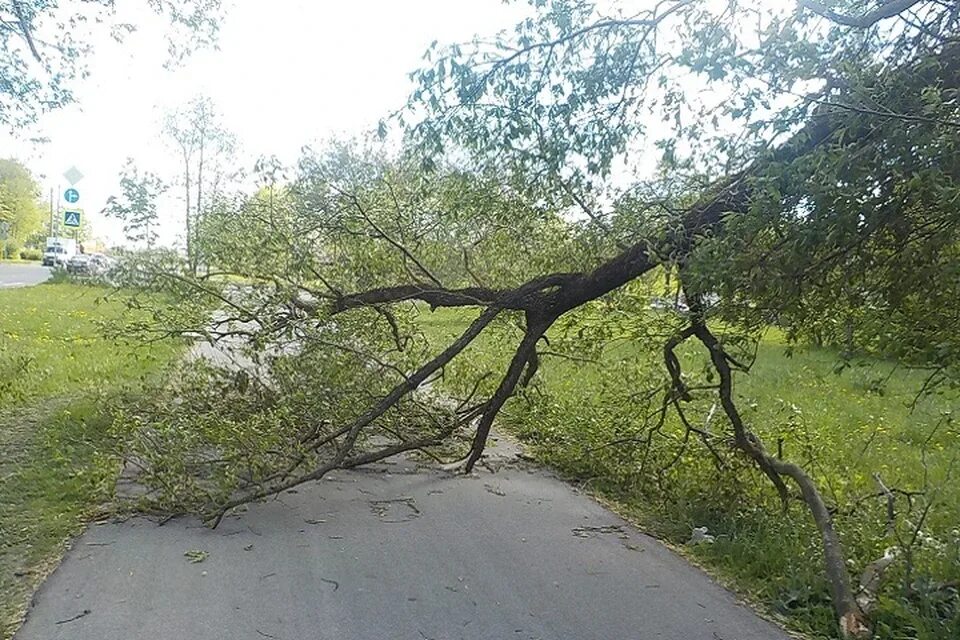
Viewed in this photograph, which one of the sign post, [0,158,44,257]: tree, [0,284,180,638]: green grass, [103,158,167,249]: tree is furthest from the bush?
[103,158,167,249]: tree

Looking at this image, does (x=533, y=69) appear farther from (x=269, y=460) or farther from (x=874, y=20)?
(x=269, y=460)

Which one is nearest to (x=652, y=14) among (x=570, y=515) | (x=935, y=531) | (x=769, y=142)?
(x=769, y=142)

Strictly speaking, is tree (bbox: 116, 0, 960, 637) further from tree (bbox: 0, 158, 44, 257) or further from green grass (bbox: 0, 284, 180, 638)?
tree (bbox: 0, 158, 44, 257)

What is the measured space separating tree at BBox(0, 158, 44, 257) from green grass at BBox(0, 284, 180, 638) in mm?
54022

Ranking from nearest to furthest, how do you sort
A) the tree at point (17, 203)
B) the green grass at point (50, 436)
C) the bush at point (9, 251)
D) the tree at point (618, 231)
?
the tree at point (618, 231), the green grass at point (50, 436), the tree at point (17, 203), the bush at point (9, 251)

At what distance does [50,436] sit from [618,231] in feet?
19.5

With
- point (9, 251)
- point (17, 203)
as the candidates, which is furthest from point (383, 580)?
point (9, 251)

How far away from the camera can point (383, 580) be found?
200 inches

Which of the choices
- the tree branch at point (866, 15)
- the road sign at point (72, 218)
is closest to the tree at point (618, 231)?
the tree branch at point (866, 15)

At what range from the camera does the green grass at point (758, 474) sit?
504cm

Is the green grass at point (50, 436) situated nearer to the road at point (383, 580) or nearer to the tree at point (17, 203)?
the road at point (383, 580)

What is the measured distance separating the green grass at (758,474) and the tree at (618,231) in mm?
194

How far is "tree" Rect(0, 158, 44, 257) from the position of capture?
205 feet

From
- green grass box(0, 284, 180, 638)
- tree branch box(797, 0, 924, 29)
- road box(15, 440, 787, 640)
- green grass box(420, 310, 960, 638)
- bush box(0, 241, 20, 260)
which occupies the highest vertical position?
tree branch box(797, 0, 924, 29)
